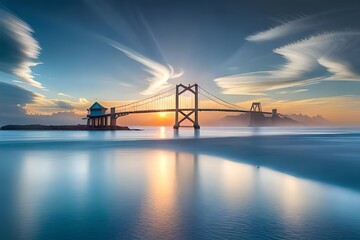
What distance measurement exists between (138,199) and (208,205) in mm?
1921

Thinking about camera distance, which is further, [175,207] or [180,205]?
[180,205]

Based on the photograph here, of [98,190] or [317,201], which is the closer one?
[317,201]

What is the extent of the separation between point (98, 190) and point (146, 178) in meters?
2.53

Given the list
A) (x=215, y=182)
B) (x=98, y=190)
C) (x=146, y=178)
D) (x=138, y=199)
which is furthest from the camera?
(x=146, y=178)

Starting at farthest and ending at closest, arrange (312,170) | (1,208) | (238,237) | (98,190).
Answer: (312,170) < (98,190) < (1,208) < (238,237)

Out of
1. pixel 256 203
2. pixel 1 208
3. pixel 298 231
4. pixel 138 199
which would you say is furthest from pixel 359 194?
pixel 1 208

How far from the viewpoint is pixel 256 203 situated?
23.8 ft

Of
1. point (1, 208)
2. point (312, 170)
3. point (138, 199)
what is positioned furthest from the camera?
point (312, 170)

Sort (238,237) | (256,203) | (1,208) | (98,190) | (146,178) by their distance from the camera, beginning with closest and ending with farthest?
(238,237), (1,208), (256,203), (98,190), (146,178)

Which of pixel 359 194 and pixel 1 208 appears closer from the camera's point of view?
pixel 1 208

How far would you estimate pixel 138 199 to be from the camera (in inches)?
306

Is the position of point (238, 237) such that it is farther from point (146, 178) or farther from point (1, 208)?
point (146, 178)

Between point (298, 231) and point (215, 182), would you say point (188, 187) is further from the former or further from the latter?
point (298, 231)

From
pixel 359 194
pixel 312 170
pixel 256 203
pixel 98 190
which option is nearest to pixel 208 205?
pixel 256 203
